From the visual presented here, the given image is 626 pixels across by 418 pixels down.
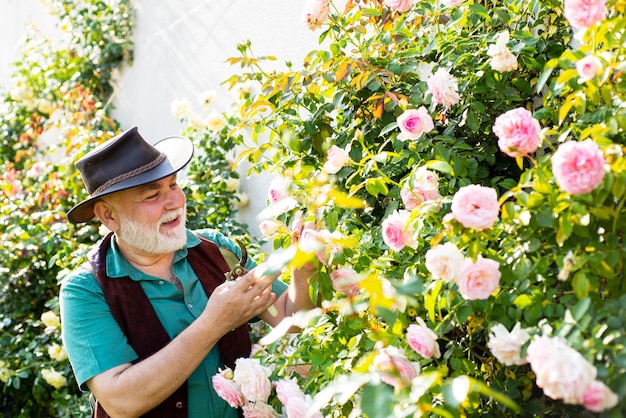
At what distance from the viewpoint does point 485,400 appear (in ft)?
6.33

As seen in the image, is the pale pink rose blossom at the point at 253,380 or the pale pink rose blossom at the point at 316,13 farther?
the pale pink rose blossom at the point at 316,13

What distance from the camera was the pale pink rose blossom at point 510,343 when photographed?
5.27 feet

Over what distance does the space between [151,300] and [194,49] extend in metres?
2.43

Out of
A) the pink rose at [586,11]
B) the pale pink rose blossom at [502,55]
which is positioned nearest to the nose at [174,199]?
the pale pink rose blossom at [502,55]

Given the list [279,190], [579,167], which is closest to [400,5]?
[279,190]

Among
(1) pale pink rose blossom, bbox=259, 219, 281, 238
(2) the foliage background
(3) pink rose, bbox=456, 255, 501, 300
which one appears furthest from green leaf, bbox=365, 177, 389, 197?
(3) pink rose, bbox=456, 255, 501, 300

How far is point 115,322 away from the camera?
2.43m

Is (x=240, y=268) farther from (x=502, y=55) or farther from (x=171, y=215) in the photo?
(x=502, y=55)

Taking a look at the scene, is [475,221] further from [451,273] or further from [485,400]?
[485,400]

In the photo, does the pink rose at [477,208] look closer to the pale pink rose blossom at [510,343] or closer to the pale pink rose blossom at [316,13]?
the pale pink rose blossom at [510,343]

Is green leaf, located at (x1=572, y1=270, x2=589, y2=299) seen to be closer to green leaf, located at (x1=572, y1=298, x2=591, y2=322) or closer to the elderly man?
green leaf, located at (x1=572, y1=298, x2=591, y2=322)

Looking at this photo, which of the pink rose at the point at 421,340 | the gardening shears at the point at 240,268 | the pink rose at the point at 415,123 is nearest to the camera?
the pink rose at the point at 421,340

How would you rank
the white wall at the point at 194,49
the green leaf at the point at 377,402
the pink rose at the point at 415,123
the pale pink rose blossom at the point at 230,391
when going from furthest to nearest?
the white wall at the point at 194,49, the pale pink rose blossom at the point at 230,391, the pink rose at the point at 415,123, the green leaf at the point at 377,402

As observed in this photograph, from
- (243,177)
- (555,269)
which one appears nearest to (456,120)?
(555,269)
